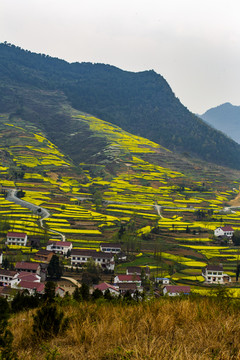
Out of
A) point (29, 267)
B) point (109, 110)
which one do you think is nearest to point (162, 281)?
point (29, 267)

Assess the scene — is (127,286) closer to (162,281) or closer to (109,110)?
(162,281)

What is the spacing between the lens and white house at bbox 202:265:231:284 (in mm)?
34875

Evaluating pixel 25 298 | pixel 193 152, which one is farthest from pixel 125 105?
pixel 25 298

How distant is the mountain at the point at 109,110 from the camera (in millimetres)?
136812

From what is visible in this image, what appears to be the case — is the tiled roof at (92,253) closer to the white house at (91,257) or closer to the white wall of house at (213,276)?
the white house at (91,257)

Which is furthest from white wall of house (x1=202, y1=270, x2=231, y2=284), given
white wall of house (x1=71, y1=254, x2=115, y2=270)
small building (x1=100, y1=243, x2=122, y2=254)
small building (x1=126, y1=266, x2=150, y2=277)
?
small building (x1=100, y1=243, x2=122, y2=254)

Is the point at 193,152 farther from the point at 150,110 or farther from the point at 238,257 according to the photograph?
the point at 238,257

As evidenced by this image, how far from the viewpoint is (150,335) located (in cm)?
441

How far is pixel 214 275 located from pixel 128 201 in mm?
32815

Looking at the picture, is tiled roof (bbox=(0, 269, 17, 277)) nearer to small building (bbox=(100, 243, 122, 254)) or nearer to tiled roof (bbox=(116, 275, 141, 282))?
tiled roof (bbox=(116, 275, 141, 282))

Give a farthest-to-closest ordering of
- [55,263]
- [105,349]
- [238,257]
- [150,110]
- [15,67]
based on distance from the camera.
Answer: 1. [15,67]
2. [150,110]
3. [238,257]
4. [55,263]
5. [105,349]

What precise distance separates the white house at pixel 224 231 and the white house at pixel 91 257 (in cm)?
1880

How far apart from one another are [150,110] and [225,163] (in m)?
52.4

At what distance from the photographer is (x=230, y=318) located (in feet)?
15.8
